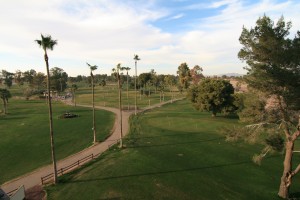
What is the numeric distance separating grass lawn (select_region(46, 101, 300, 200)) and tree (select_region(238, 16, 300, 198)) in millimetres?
7165

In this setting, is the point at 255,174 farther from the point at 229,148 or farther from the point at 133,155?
the point at 133,155

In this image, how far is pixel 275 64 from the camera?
24.5m

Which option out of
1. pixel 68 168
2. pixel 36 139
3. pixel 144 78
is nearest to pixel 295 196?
pixel 68 168

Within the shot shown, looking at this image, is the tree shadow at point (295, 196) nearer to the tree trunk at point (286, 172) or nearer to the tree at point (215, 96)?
the tree trunk at point (286, 172)

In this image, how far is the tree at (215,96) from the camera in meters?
68.9

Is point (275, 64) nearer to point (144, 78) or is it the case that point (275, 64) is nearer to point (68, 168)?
point (68, 168)

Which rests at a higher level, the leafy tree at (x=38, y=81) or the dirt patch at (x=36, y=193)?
the leafy tree at (x=38, y=81)

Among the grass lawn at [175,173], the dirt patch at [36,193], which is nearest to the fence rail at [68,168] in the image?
the dirt patch at [36,193]

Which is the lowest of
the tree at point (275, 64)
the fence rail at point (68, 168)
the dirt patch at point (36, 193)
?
the dirt patch at point (36, 193)

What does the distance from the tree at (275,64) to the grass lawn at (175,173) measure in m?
7.16

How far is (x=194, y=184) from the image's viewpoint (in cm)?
2916

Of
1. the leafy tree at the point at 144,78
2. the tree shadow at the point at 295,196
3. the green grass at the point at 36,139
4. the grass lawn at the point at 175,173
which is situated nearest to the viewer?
the grass lawn at the point at 175,173

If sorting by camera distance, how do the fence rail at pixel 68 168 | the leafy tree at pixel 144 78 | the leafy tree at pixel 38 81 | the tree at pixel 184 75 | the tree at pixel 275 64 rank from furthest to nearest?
the leafy tree at pixel 38 81 → the leafy tree at pixel 144 78 → the tree at pixel 184 75 → the fence rail at pixel 68 168 → the tree at pixel 275 64

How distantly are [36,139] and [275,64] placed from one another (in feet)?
149
